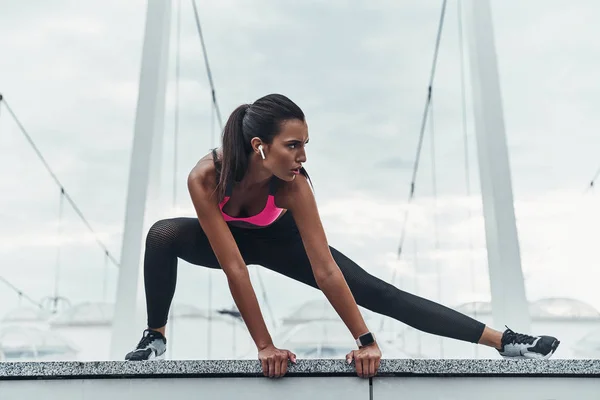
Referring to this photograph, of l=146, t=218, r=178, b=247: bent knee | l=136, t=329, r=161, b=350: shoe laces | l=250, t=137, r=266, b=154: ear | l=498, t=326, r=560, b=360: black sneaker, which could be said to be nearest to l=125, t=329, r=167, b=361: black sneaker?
l=136, t=329, r=161, b=350: shoe laces

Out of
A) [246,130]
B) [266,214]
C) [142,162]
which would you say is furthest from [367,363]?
[142,162]

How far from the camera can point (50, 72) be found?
10781 mm

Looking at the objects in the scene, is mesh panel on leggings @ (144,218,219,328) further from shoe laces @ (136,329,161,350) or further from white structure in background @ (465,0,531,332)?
white structure in background @ (465,0,531,332)

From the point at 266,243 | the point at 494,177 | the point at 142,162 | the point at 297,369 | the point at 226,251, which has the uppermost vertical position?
the point at 142,162

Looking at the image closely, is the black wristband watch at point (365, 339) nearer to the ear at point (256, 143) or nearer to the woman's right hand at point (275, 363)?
the woman's right hand at point (275, 363)

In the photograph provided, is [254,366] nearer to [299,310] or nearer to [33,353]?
[33,353]

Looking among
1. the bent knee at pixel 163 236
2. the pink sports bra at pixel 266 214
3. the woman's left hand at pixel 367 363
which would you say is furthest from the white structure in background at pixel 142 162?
the woman's left hand at pixel 367 363

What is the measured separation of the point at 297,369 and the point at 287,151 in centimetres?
54

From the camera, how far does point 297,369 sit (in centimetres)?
170

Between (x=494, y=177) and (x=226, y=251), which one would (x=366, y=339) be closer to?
(x=226, y=251)

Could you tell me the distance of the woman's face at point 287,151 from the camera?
191 cm

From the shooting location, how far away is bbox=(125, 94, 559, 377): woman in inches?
75.4

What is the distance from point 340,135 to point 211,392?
1396 cm

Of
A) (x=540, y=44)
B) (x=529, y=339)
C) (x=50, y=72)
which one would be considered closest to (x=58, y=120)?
(x=50, y=72)
